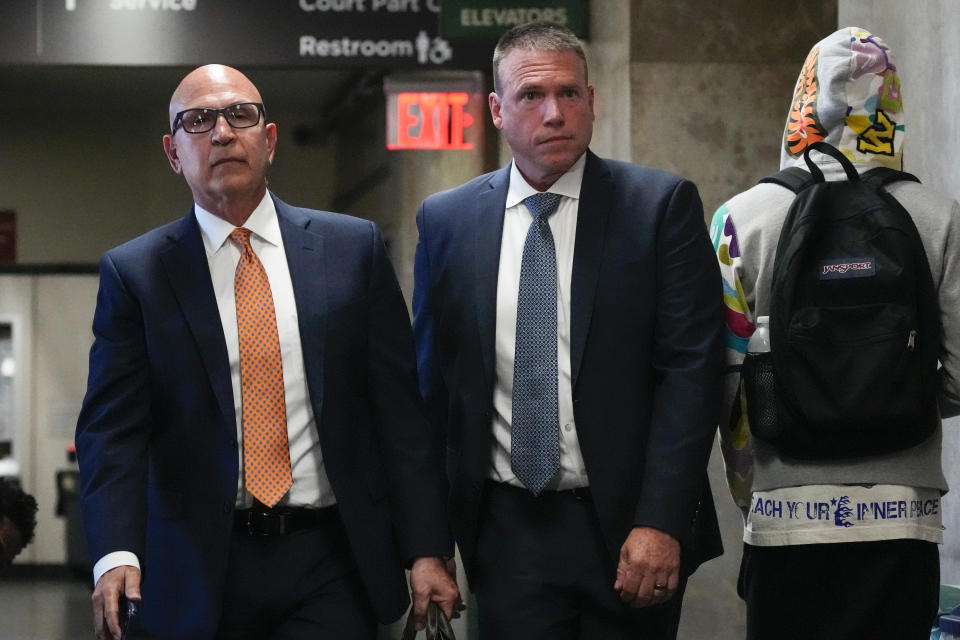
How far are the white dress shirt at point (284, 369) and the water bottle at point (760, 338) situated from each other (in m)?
0.96

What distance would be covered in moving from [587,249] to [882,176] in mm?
657

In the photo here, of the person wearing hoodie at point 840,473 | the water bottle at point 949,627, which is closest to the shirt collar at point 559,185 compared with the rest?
the person wearing hoodie at point 840,473

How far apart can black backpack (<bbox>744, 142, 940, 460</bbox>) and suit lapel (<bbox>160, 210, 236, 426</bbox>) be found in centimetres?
112

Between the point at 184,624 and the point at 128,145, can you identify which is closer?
the point at 184,624

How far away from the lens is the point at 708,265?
3178mm

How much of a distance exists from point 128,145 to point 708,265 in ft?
40.5

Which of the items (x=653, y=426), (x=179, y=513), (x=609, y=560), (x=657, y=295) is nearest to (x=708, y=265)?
(x=657, y=295)

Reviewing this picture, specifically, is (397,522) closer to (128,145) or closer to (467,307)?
(467,307)

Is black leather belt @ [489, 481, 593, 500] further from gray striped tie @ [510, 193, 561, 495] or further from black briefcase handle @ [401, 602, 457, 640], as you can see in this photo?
black briefcase handle @ [401, 602, 457, 640]

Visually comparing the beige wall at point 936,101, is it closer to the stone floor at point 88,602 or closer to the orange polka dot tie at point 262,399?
the stone floor at point 88,602

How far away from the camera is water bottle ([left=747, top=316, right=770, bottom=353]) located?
3.24 meters

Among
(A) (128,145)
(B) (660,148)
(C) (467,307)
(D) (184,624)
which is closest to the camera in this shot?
(D) (184,624)

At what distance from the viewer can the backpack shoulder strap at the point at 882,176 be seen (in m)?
3.21

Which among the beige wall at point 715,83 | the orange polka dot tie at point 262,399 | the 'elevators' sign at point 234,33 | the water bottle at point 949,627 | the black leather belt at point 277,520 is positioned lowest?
the water bottle at point 949,627
